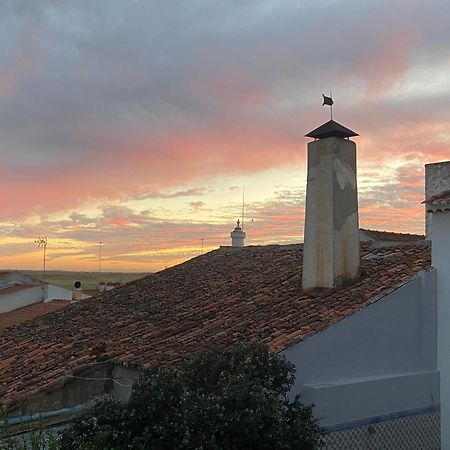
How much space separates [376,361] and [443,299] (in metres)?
1.72

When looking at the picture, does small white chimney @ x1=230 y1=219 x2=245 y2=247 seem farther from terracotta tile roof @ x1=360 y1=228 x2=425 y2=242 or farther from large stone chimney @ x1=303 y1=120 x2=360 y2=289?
large stone chimney @ x1=303 y1=120 x2=360 y2=289

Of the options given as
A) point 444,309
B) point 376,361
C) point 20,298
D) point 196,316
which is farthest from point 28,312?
point 444,309

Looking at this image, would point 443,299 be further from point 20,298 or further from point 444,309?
point 20,298

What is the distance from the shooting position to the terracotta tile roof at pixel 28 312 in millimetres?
25016

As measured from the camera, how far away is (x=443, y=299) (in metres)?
9.63

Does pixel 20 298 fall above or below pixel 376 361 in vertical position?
below

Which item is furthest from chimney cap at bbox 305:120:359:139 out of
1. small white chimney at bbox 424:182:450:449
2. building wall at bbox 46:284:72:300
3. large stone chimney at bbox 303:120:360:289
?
building wall at bbox 46:284:72:300

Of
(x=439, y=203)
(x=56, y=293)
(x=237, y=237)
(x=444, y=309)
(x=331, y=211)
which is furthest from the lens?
(x=56, y=293)

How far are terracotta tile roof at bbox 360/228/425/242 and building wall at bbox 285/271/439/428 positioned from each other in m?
6.17

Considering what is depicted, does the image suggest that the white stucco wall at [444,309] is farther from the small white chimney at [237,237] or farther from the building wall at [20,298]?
the building wall at [20,298]

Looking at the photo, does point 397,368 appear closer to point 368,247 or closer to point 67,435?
point 368,247

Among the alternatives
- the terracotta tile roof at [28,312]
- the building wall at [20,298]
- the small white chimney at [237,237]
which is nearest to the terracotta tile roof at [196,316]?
the small white chimney at [237,237]

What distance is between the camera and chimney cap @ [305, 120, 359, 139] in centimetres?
1115

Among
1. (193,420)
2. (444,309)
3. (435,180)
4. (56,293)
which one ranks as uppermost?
(435,180)
